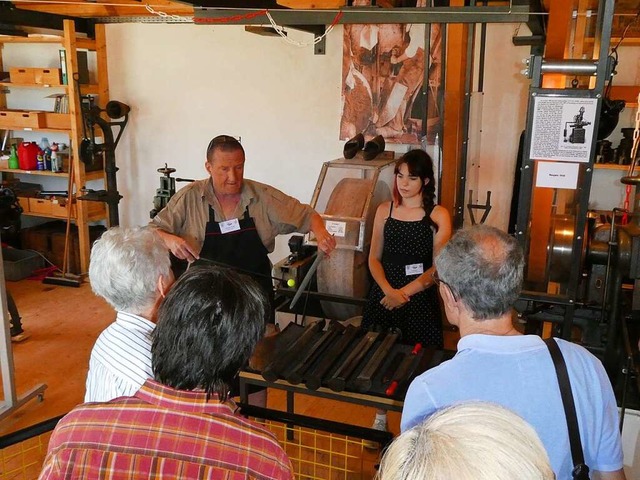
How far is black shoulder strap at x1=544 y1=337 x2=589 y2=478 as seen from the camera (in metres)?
1.37

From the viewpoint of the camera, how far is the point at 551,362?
4.53ft

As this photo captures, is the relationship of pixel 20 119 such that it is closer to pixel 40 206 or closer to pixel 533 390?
pixel 40 206

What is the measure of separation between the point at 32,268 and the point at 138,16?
2.57 m

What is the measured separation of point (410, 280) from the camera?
328 cm

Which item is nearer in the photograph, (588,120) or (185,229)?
(588,120)

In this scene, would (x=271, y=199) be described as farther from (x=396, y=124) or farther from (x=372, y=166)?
(x=396, y=124)

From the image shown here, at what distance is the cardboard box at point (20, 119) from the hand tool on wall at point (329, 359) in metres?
4.31

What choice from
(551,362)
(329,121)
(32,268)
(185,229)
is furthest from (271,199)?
(32,268)

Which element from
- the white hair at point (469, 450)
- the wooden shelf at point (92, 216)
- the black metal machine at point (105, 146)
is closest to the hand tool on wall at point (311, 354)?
the white hair at point (469, 450)

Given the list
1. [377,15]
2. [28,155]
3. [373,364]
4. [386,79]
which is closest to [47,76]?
[28,155]

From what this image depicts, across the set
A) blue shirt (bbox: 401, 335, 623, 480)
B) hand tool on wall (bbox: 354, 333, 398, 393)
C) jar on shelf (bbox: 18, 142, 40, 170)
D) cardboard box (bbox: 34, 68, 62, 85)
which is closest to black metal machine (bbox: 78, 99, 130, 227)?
cardboard box (bbox: 34, 68, 62, 85)

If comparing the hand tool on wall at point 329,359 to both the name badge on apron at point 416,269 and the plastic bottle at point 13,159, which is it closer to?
the name badge on apron at point 416,269

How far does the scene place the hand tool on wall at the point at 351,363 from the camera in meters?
2.26

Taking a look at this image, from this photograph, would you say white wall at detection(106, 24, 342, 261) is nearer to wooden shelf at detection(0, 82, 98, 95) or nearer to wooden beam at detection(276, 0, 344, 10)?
wooden shelf at detection(0, 82, 98, 95)
